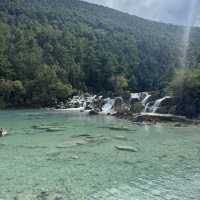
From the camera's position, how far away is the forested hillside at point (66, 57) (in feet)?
249

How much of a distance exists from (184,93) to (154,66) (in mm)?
61746

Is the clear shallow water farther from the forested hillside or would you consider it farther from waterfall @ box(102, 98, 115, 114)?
the forested hillside

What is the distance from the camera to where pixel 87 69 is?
9631 centimetres

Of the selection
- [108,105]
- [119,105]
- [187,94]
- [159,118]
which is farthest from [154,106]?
[108,105]

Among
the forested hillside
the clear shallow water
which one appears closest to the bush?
the clear shallow water

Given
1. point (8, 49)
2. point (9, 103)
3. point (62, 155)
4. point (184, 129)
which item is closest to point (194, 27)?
point (8, 49)

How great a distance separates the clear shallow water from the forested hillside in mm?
45655

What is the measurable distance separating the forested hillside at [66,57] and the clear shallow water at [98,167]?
4565 cm

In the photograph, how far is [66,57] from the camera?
315 feet

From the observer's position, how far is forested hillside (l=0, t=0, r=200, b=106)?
75.9 m

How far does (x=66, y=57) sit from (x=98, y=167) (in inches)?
3125

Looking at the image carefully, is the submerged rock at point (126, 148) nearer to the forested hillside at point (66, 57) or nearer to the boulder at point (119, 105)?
the boulder at point (119, 105)

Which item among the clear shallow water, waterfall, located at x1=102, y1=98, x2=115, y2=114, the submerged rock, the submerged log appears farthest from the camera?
waterfall, located at x1=102, y1=98, x2=115, y2=114

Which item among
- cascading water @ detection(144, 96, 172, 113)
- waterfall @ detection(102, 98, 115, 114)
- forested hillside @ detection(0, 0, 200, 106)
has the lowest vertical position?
waterfall @ detection(102, 98, 115, 114)
